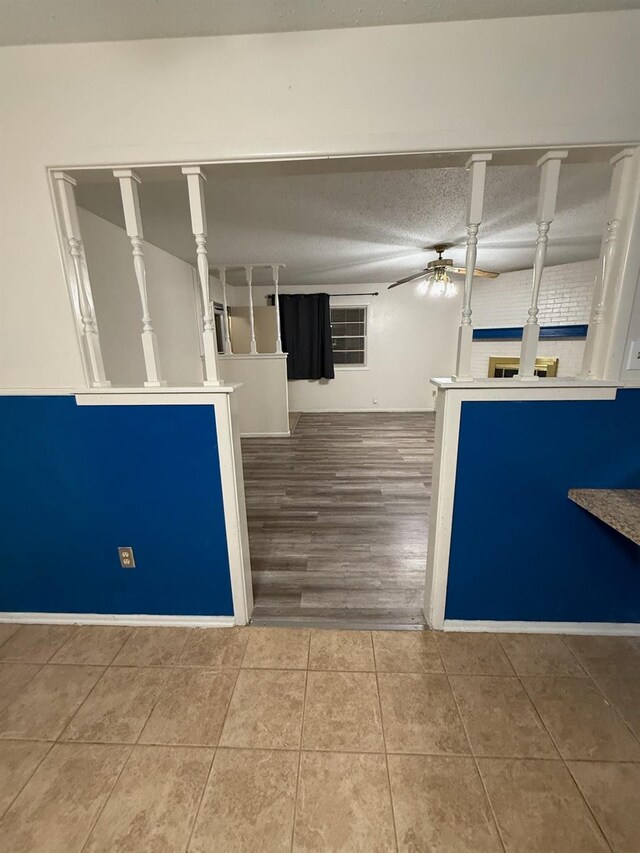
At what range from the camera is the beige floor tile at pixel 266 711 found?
1.14 meters

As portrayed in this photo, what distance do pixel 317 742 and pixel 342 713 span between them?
0.43ft

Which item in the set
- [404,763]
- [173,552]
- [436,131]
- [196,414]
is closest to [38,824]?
[173,552]

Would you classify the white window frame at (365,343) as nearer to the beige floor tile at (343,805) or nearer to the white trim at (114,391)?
the white trim at (114,391)

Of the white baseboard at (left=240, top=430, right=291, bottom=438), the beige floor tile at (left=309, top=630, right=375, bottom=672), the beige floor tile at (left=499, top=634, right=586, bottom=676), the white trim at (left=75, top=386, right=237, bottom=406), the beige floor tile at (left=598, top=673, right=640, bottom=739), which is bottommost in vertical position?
the beige floor tile at (left=598, top=673, right=640, bottom=739)

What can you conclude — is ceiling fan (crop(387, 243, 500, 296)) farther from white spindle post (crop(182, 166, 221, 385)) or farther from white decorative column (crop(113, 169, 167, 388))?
white decorative column (crop(113, 169, 167, 388))

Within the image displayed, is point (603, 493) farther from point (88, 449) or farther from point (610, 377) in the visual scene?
point (88, 449)

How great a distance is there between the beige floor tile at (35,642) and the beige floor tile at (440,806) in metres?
1.58

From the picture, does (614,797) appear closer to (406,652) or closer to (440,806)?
(440,806)

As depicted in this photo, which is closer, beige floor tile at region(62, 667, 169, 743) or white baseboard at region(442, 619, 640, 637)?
beige floor tile at region(62, 667, 169, 743)

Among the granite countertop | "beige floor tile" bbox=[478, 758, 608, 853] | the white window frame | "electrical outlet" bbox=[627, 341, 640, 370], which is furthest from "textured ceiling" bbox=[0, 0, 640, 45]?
the white window frame

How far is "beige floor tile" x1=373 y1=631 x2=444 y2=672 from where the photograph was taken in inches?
55.0

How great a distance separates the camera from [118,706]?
126 centimetres

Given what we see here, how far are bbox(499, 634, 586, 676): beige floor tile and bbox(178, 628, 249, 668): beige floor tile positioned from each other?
1.23m

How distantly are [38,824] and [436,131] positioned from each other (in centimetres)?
258
